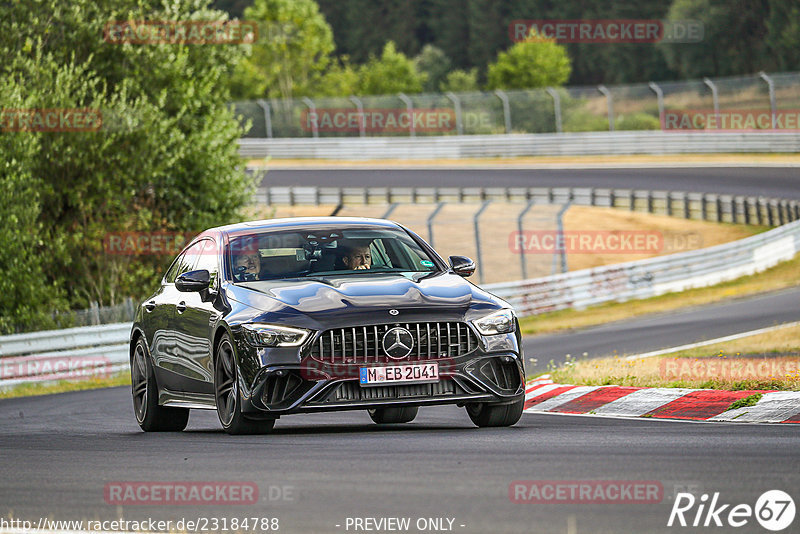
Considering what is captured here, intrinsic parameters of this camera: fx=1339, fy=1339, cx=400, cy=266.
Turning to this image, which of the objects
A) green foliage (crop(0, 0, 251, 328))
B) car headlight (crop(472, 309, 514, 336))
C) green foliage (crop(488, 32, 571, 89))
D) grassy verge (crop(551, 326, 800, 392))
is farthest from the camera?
green foliage (crop(488, 32, 571, 89))

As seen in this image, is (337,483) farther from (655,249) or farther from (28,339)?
(655,249)

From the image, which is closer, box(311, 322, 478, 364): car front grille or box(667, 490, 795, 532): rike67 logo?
box(667, 490, 795, 532): rike67 logo

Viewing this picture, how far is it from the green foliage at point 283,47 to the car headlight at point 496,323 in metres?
75.7

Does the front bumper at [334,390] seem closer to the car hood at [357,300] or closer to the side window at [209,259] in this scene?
the car hood at [357,300]

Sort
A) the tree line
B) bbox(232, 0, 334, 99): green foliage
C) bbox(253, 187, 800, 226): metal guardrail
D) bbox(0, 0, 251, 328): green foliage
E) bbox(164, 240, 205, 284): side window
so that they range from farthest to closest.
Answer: the tree line → bbox(232, 0, 334, 99): green foliage → bbox(253, 187, 800, 226): metal guardrail → bbox(0, 0, 251, 328): green foliage → bbox(164, 240, 205, 284): side window

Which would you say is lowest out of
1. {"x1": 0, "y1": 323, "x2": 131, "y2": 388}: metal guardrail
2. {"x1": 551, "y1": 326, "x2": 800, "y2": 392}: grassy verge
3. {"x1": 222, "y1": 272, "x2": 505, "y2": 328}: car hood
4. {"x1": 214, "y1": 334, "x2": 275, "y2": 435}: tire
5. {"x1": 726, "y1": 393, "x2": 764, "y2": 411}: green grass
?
{"x1": 0, "y1": 323, "x2": 131, "y2": 388}: metal guardrail

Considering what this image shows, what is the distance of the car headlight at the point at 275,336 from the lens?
8.91 metres

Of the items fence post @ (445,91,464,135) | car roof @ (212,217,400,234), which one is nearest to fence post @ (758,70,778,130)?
fence post @ (445,91,464,135)

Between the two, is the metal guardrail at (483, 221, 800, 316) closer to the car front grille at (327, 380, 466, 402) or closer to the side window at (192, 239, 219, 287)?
the side window at (192, 239, 219, 287)

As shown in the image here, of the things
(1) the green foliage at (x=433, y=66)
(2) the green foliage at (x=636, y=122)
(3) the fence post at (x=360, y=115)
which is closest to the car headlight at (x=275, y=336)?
(3) the fence post at (x=360, y=115)

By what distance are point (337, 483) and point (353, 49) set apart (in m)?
124

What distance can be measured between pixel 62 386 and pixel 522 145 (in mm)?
38438

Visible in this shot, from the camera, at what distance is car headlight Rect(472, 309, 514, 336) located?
921 cm

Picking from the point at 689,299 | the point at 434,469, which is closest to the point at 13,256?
the point at 689,299
